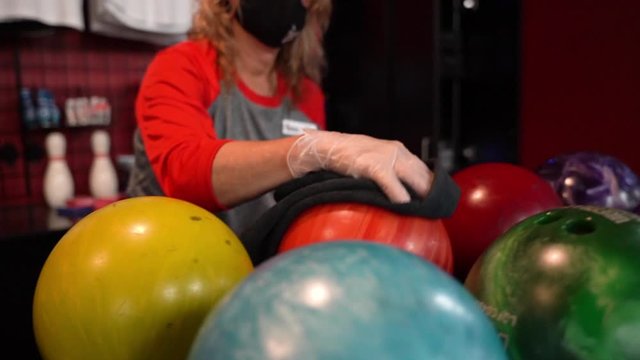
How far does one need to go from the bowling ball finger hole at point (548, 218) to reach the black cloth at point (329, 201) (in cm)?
14

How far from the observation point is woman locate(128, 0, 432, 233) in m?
0.99

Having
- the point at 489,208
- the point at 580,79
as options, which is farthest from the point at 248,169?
the point at 580,79

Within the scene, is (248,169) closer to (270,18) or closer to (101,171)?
(270,18)

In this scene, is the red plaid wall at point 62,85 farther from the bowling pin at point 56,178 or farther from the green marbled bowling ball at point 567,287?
the green marbled bowling ball at point 567,287

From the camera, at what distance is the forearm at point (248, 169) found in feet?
3.61

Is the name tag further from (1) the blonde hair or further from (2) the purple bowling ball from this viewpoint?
(2) the purple bowling ball

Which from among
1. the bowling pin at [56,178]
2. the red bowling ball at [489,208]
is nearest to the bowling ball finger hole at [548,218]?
the red bowling ball at [489,208]

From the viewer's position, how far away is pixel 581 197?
1.30 m

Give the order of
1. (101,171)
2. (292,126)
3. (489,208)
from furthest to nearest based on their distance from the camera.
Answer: (101,171) < (292,126) < (489,208)

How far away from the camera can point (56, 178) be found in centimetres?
249

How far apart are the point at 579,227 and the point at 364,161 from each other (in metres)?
0.31

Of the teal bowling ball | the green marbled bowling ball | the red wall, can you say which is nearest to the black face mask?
the green marbled bowling ball

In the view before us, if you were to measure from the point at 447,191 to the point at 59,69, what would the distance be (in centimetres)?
218

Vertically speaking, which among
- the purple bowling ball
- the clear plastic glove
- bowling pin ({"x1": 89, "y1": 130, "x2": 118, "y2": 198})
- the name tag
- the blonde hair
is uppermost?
the blonde hair
